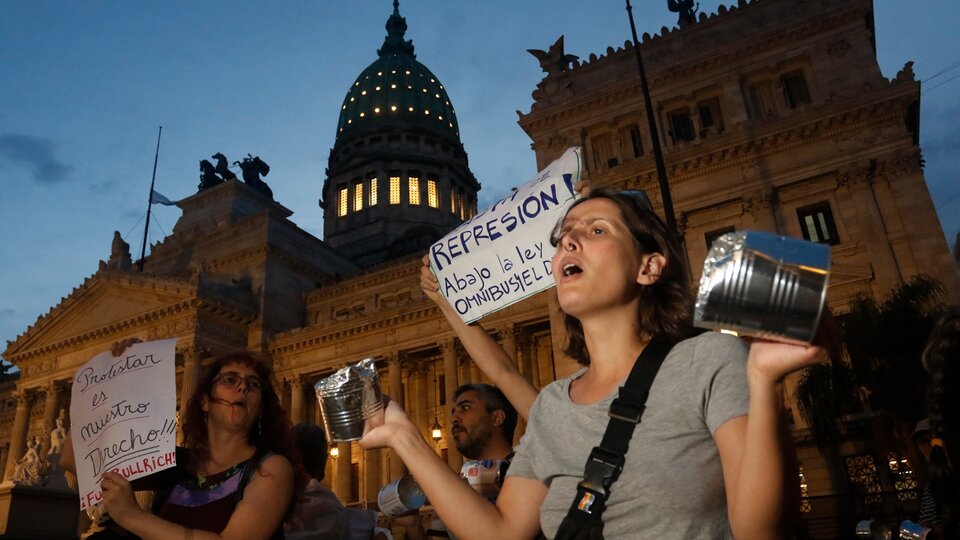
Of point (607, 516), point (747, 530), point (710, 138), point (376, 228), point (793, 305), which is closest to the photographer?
point (793, 305)

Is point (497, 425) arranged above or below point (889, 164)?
below

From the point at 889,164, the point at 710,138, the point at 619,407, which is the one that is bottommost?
the point at 619,407

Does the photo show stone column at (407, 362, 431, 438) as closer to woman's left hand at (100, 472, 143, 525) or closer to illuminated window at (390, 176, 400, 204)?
woman's left hand at (100, 472, 143, 525)

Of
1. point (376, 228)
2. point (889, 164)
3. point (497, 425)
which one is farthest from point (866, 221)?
point (376, 228)

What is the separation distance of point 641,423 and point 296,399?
36.2m

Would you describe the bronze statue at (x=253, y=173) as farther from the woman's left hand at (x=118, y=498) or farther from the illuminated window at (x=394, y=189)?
the woman's left hand at (x=118, y=498)

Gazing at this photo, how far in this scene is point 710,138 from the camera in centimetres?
2580

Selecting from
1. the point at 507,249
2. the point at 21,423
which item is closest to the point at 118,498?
the point at 507,249

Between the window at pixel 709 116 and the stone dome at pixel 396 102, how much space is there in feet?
154

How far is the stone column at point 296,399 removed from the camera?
1394 inches

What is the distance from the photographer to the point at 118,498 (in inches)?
153

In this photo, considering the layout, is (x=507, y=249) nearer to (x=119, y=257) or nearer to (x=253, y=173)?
(x=119, y=257)

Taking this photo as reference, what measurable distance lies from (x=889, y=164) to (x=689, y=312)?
82.3 ft

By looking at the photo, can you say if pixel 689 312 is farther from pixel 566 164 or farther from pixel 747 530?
pixel 566 164
